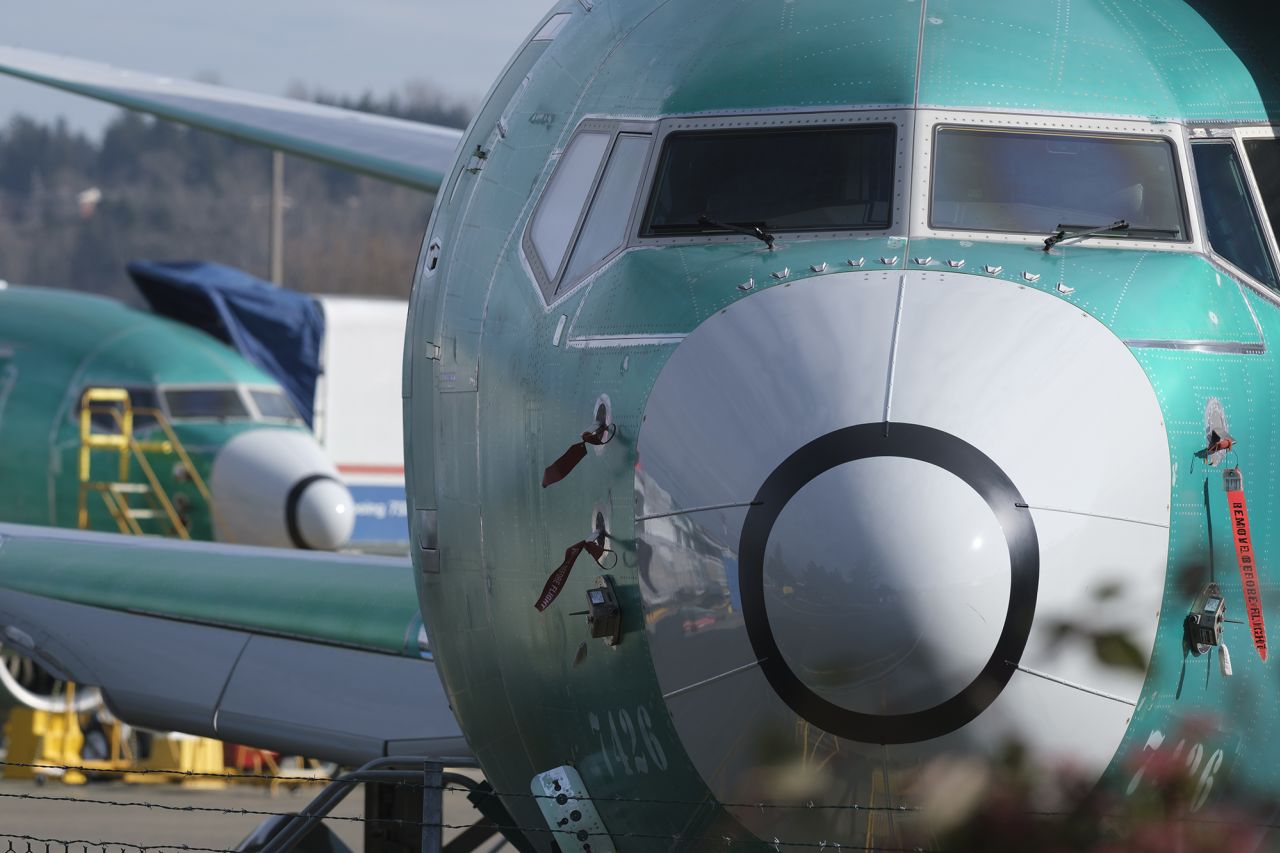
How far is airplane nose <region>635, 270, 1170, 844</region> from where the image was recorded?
4.52m

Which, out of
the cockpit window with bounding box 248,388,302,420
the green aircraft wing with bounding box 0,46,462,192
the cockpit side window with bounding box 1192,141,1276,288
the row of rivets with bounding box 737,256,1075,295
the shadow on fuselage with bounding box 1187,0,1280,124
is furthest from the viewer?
the cockpit window with bounding box 248,388,302,420

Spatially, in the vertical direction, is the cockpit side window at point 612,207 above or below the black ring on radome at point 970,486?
above

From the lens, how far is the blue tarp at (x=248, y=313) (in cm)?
2411

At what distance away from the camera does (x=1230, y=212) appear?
5570mm

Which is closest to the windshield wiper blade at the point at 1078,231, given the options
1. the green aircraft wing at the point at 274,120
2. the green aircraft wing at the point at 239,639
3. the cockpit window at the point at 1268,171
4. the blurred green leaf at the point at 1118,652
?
the cockpit window at the point at 1268,171

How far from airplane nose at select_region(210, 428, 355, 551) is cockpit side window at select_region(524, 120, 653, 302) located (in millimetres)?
15070

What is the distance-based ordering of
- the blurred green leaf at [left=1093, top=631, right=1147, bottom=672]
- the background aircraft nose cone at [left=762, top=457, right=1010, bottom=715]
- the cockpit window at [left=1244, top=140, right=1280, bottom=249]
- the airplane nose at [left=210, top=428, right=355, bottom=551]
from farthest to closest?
the airplane nose at [left=210, top=428, right=355, bottom=551], the cockpit window at [left=1244, top=140, right=1280, bottom=249], the blurred green leaf at [left=1093, top=631, right=1147, bottom=672], the background aircraft nose cone at [left=762, top=457, right=1010, bottom=715]

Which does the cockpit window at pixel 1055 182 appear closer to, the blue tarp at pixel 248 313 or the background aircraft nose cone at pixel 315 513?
the background aircraft nose cone at pixel 315 513

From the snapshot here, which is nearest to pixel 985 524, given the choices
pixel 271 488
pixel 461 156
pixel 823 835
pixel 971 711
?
pixel 971 711

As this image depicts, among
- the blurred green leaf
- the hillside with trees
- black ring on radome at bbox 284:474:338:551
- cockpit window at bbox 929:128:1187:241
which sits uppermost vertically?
the hillside with trees

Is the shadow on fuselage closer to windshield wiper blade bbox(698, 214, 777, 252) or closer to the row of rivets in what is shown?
the row of rivets

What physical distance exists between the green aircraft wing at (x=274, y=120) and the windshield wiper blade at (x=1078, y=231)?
7118 millimetres

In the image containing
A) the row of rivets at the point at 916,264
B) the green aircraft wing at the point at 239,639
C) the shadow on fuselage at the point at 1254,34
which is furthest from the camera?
the green aircraft wing at the point at 239,639

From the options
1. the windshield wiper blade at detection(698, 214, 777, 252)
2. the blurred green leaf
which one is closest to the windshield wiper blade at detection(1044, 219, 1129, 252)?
the windshield wiper blade at detection(698, 214, 777, 252)
